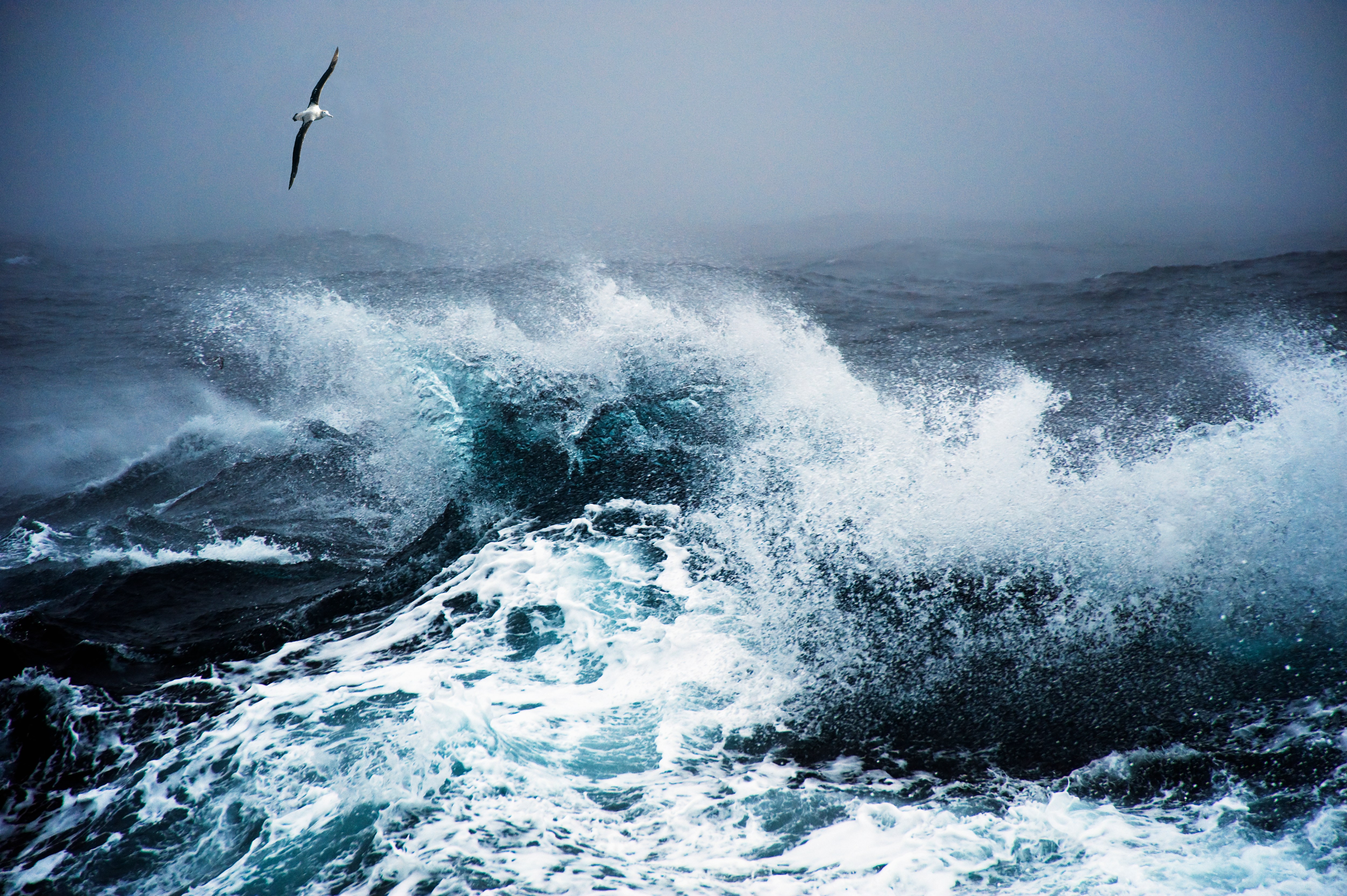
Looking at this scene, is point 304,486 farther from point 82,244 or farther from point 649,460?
point 82,244

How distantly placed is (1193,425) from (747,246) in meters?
19.3

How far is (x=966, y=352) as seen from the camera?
13.0 metres

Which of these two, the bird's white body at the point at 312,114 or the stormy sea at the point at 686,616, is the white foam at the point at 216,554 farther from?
the bird's white body at the point at 312,114

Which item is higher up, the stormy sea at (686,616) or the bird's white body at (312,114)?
the bird's white body at (312,114)

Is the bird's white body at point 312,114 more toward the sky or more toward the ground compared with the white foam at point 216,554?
more toward the sky

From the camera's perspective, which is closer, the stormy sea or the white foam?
the stormy sea

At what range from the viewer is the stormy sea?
4598 millimetres

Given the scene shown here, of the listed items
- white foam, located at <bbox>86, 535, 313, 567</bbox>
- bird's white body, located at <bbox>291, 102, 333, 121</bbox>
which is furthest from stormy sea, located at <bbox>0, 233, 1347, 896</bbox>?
bird's white body, located at <bbox>291, 102, 333, 121</bbox>

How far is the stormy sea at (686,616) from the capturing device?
4.60m

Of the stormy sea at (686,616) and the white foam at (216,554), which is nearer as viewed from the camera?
the stormy sea at (686,616)

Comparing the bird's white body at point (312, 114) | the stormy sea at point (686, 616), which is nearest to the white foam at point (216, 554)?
the stormy sea at point (686, 616)

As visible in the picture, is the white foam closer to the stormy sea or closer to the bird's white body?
the stormy sea

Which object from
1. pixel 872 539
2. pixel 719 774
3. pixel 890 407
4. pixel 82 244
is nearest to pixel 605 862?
pixel 719 774

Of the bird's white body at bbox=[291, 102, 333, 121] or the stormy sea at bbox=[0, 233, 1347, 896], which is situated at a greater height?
the bird's white body at bbox=[291, 102, 333, 121]
